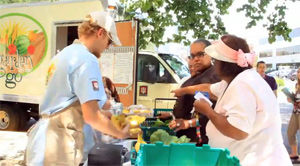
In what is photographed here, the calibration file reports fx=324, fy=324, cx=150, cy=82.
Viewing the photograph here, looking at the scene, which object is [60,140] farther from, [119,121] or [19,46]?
[19,46]

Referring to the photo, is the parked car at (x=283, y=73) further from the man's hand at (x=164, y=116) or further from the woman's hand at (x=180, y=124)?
the woman's hand at (x=180, y=124)

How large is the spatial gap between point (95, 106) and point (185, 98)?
1310mm

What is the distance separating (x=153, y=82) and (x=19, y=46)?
2.93 meters

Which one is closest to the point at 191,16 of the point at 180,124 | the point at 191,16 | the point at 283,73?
the point at 191,16

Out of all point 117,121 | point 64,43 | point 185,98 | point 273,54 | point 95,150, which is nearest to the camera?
point 95,150

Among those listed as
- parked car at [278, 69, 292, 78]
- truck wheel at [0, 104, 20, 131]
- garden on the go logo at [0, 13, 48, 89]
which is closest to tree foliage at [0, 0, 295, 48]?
garden on the go logo at [0, 13, 48, 89]

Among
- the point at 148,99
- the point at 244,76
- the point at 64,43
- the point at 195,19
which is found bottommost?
the point at 148,99

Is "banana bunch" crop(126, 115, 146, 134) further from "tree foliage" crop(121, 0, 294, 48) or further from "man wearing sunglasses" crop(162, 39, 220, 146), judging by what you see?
"tree foliage" crop(121, 0, 294, 48)

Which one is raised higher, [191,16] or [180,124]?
[191,16]

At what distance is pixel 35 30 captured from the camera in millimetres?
6680

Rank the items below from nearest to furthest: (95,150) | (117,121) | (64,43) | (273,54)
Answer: (95,150) → (117,121) → (64,43) → (273,54)

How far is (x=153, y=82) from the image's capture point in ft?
22.6

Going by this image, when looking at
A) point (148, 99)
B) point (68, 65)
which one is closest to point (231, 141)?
point (68, 65)

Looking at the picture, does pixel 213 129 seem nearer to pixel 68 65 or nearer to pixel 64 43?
pixel 68 65
